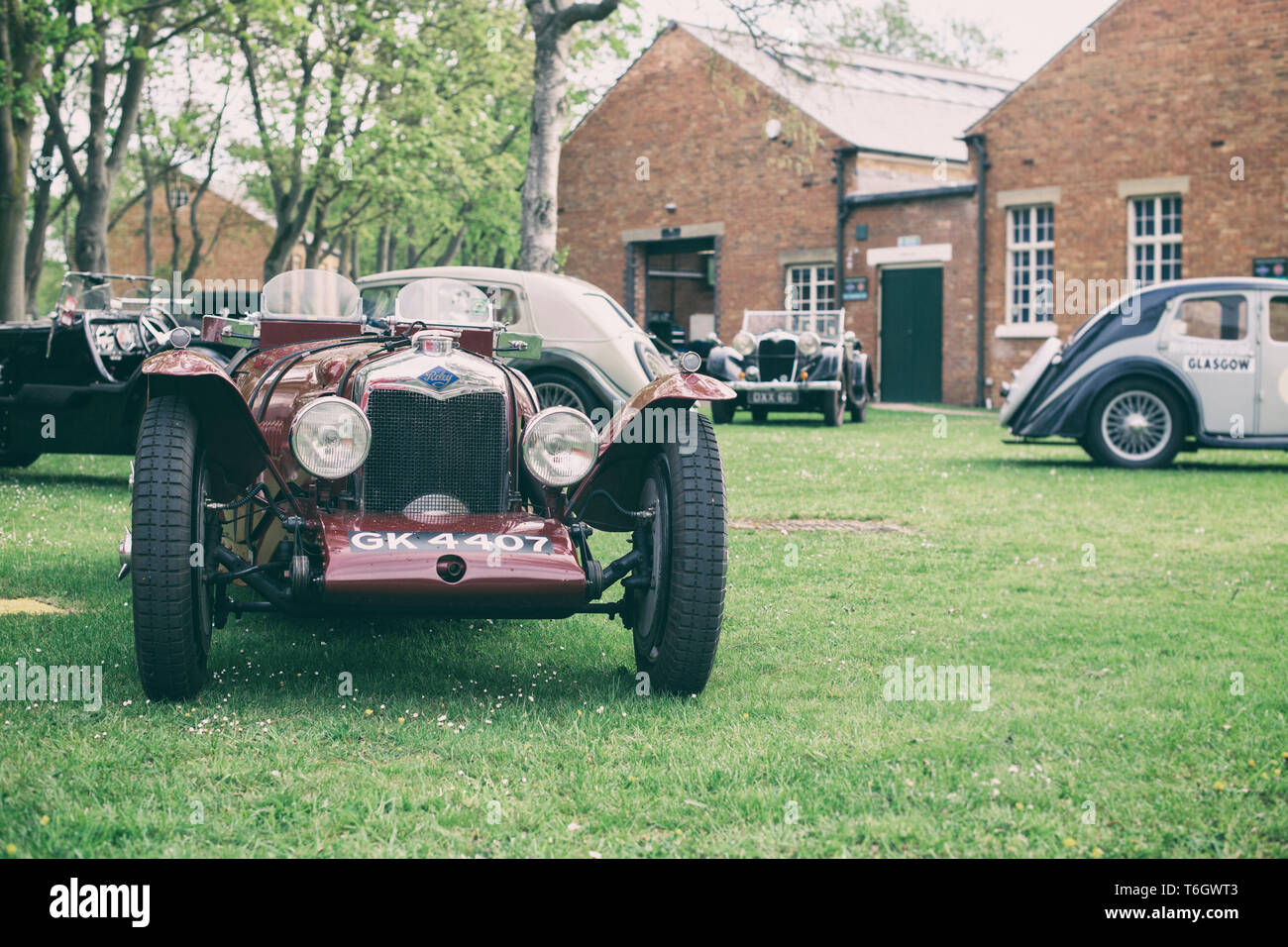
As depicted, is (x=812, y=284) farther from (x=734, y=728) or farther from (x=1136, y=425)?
(x=734, y=728)

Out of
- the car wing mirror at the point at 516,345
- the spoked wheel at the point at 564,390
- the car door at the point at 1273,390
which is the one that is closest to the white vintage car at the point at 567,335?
the spoked wheel at the point at 564,390

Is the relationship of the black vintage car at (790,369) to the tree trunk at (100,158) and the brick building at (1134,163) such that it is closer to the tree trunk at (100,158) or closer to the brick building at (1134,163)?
the brick building at (1134,163)

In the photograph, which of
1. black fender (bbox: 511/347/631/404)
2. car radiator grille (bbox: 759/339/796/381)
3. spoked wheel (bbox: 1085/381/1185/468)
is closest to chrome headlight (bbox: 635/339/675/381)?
black fender (bbox: 511/347/631/404)

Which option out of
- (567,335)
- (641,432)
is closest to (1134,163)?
(567,335)

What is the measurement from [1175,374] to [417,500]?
10.1 meters

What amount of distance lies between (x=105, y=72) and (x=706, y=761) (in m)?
21.7

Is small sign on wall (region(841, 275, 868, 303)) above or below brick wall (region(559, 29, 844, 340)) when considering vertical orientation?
below

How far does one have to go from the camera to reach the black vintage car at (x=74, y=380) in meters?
10.7

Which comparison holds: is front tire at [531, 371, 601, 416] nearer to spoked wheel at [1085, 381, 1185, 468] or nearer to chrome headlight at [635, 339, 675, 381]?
chrome headlight at [635, 339, 675, 381]

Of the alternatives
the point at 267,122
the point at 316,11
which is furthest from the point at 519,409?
the point at 267,122

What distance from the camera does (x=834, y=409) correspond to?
1998 centimetres

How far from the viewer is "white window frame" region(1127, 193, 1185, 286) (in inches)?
925

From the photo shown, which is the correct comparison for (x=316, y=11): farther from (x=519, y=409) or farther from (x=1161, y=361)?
(x=519, y=409)

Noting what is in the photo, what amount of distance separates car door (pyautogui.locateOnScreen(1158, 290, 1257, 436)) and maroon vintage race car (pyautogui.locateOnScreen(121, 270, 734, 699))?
925 centimetres
